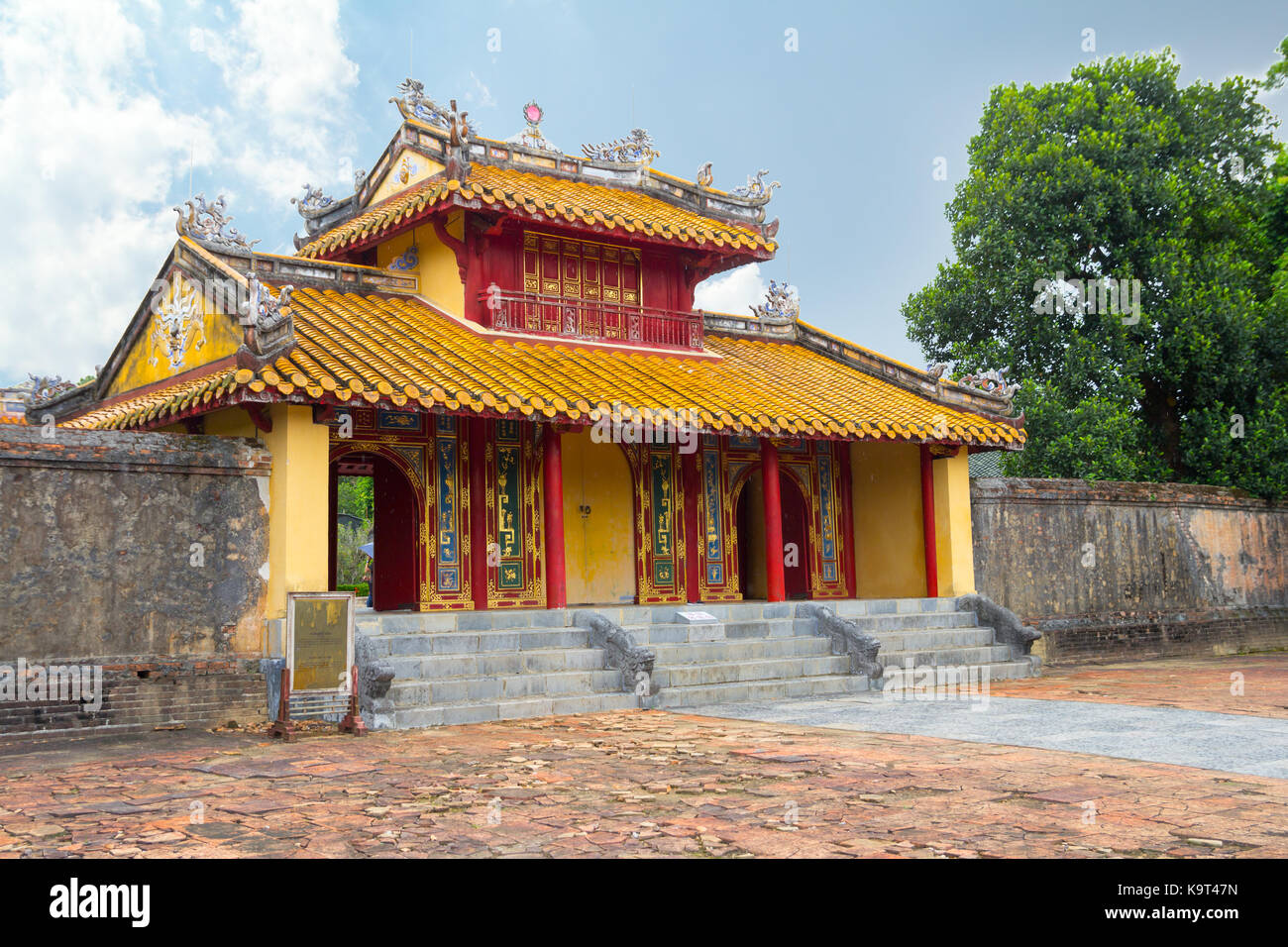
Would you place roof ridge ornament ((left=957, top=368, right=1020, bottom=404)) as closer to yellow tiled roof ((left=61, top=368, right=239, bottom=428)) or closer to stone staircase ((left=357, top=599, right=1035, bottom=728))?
stone staircase ((left=357, top=599, right=1035, bottom=728))

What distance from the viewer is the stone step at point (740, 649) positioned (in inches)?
473

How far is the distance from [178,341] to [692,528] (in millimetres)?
6777

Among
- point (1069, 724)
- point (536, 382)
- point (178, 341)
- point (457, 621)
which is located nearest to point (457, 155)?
point (536, 382)

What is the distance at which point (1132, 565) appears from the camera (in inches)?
683

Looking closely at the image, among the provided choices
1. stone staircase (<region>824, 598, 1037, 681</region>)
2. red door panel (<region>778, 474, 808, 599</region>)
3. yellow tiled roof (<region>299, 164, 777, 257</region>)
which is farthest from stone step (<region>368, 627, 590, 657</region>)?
red door panel (<region>778, 474, 808, 599</region>)

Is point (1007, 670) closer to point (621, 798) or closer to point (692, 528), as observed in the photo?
point (692, 528)

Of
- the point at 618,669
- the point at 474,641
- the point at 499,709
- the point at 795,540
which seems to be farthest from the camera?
the point at 795,540

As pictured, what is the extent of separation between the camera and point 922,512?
15.8m

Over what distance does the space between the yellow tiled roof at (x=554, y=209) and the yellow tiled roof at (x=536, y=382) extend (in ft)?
4.50

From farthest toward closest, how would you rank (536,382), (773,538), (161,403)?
(773,538) → (536,382) → (161,403)

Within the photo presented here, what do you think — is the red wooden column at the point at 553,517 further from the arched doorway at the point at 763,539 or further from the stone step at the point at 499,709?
the arched doorway at the point at 763,539

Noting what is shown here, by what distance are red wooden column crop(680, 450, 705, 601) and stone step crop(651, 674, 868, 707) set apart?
306 centimetres

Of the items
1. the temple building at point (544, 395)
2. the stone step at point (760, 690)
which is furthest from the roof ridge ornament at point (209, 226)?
the stone step at point (760, 690)

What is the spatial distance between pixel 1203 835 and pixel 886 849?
5.02 ft
